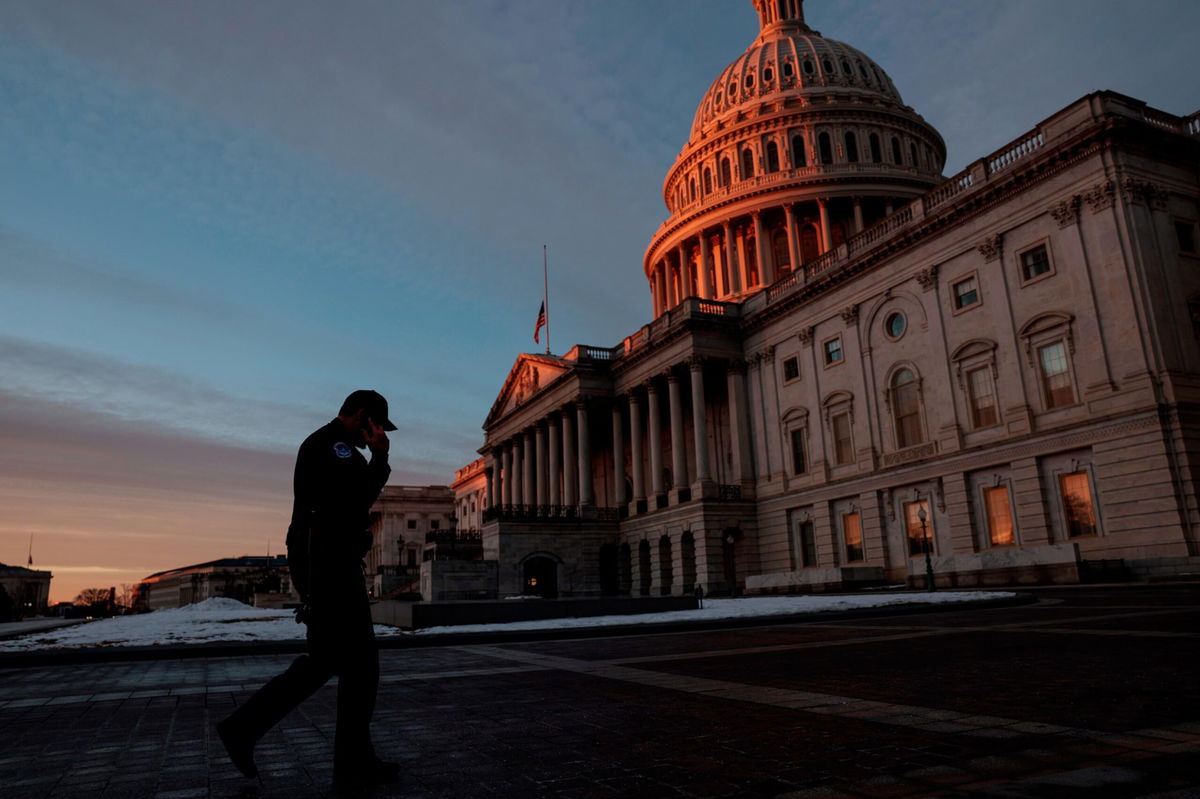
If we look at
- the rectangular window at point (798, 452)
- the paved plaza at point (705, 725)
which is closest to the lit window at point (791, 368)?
the rectangular window at point (798, 452)

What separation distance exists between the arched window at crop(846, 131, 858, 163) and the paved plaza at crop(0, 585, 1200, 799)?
66.0m

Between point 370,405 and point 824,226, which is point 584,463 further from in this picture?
point 370,405

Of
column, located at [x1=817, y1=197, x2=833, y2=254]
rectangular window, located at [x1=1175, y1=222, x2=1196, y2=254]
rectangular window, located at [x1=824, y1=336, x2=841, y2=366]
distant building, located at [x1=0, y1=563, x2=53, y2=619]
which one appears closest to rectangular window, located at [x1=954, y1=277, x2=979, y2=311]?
rectangular window, located at [x1=1175, y1=222, x2=1196, y2=254]

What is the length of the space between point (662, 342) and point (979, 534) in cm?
2408

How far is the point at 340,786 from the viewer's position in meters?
4.26

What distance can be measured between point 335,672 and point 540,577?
54787 millimetres

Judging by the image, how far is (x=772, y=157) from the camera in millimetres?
72750

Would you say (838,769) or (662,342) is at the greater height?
(662,342)

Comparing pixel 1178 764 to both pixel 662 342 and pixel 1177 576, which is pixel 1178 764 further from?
pixel 662 342

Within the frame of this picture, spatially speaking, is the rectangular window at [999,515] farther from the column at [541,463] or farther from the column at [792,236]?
the column at [541,463]

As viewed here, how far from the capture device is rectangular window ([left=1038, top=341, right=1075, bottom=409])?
31125mm

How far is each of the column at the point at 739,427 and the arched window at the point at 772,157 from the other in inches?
1134

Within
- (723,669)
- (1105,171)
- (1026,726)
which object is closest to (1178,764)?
(1026,726)

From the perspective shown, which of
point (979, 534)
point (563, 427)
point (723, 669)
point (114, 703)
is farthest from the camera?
point (563, 427)
